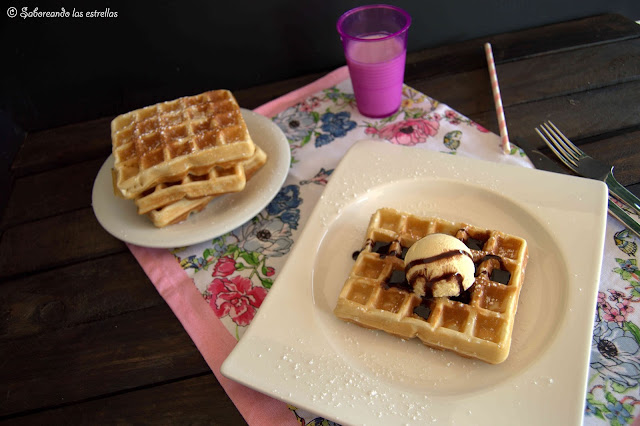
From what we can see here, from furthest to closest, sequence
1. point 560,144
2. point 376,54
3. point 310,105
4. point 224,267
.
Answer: point 310,105, point 376,54, point 560,144, point 224,267

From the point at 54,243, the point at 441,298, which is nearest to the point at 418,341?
the point at 441,298

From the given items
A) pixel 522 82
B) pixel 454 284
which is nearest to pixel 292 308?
pixel 454 284

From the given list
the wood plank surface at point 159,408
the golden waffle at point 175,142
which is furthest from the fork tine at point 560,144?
the wood plank surface at point 159,408

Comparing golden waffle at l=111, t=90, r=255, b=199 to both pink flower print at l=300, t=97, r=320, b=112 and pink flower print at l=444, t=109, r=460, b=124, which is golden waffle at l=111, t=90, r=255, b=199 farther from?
pink flower print at l=444, t=109, r=460, b=124

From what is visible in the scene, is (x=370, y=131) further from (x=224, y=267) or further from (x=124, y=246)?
(x=124, y=246)

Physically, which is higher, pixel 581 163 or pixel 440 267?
pixel 440 267

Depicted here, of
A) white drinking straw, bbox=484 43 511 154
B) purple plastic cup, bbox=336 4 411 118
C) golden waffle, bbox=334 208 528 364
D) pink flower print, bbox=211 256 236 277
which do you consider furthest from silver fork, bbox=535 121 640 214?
pink flower print, bbox=211 256 236 277
